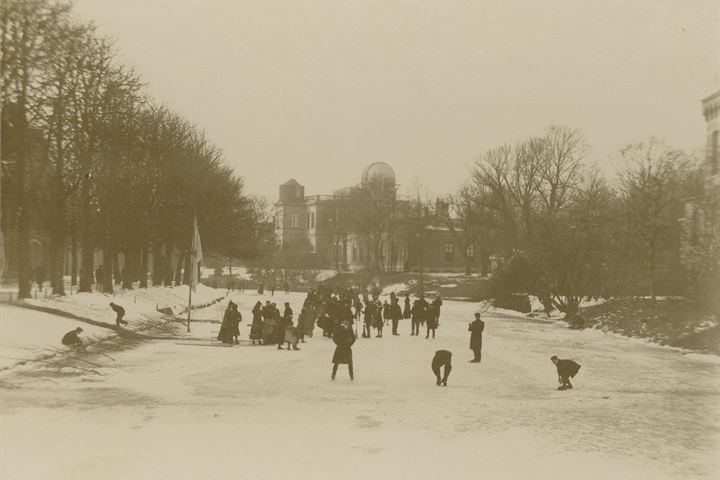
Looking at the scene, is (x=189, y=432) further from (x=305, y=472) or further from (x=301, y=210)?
(x=301, y=210)

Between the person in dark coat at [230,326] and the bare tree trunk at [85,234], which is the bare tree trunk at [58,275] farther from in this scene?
the person in dark coat at [230,326]

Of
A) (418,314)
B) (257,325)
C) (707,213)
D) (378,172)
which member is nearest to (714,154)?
(707,213)

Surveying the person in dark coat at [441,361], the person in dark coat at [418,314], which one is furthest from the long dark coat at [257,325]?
the person in dark coat at [441,361]

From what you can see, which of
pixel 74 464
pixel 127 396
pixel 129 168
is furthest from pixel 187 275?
pixel 74 464

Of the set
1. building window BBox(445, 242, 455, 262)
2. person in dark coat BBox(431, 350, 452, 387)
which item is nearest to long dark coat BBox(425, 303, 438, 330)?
person in dark coat BBox(431, 350, 452, 387)

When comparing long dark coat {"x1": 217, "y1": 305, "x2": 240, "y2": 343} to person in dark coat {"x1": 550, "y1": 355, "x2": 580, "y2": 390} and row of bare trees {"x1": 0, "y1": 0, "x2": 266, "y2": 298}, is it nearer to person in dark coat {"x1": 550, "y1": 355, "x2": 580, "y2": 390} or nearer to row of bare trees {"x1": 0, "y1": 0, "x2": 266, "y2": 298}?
row of bare trees {"x1": 0, "y1": 0, "x2": 266, "y2": 298}

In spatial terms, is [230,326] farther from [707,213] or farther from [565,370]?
[707,213]
